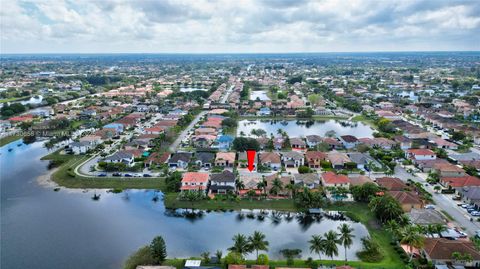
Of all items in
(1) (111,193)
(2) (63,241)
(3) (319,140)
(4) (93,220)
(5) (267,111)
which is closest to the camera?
(2) (63,241)

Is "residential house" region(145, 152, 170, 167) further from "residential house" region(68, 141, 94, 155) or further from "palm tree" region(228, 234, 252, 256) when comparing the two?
"palm tree" region(228, 234, 252, 256)

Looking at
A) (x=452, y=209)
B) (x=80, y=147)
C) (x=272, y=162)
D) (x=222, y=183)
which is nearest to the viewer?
(x=452, y=209)

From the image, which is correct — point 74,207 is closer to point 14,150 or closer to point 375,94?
point 14,150

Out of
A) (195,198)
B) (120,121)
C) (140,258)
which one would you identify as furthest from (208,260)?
(120,121)

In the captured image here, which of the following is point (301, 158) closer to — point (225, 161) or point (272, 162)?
point (272, 162)

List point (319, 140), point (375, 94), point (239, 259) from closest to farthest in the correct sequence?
point (239, 259) < point (319, 140) < point (375, 94)

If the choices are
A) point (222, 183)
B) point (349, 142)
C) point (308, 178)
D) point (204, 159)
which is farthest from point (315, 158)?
point (204, 159)

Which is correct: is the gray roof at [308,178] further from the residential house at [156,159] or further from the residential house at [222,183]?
the residential house at [156,159]
